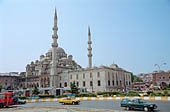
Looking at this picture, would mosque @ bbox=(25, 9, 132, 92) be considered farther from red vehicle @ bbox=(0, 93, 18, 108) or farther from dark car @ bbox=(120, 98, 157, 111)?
dark car @ bbox=(120, 98, 157, 111)

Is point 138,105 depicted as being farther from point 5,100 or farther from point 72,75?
point 72,75

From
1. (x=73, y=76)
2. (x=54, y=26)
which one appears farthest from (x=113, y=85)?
(x=54, y=26)

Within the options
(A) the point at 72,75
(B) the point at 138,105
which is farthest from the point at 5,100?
(A) the point at 72,75

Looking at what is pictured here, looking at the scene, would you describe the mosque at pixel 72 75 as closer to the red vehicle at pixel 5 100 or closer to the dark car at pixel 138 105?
the red vehicle at pixel 5 100

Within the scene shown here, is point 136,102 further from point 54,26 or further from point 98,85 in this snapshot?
point 54,26

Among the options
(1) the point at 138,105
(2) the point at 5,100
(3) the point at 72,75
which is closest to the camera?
(1) the point at 138,105

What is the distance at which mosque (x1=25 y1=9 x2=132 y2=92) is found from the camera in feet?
147

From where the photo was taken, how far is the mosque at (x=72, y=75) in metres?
44.7

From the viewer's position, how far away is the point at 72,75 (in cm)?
5038

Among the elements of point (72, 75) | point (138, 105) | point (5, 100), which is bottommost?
point (5, 100)

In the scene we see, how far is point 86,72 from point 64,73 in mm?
7948

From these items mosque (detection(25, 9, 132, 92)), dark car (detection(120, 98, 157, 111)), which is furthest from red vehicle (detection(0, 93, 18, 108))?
mosque (detection(25, 9, 132, 92))

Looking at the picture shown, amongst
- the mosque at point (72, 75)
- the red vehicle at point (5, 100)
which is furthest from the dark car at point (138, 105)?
the mosque at point (72, 75)

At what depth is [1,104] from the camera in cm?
1986
